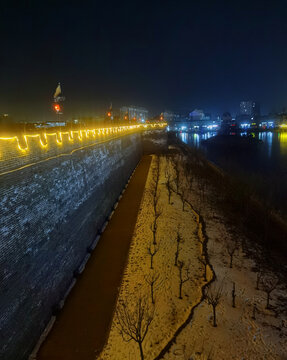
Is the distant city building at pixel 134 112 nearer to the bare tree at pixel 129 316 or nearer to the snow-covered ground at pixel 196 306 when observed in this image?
the snow-covered ground at pixel 196 306

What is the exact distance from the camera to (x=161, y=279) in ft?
29.7

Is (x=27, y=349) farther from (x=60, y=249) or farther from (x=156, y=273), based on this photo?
(x=156, y=273)

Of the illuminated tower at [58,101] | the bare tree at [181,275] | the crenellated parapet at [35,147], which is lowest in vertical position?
the bare tree at [181,275]

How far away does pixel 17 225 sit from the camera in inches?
238

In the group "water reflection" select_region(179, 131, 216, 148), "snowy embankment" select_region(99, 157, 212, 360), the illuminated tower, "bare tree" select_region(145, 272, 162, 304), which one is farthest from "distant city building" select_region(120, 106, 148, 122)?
"bare tree" select_region(145, 272, 162, 304)

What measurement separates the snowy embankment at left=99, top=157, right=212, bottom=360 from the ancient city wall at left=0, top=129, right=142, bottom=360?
209 cm

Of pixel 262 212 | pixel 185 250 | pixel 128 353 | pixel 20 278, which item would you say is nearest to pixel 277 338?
pixel 128 353

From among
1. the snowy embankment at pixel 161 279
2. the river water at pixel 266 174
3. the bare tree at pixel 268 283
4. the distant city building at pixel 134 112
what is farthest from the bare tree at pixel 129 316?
the distant city building at pixel 134 112

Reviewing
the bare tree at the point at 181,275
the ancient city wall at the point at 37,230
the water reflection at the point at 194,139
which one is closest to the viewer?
the ancient city wall at the point at 37,230

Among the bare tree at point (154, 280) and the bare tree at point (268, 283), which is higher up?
the bare tree at point (154, 280)

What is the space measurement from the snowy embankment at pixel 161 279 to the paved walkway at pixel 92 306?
1.10 ft

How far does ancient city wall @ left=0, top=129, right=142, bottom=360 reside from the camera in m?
5.62

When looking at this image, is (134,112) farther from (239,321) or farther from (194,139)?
(239,321)

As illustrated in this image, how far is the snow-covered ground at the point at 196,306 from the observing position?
628 cm
